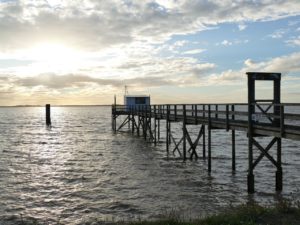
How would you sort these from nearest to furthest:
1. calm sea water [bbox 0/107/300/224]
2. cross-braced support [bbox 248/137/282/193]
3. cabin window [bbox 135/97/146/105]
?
calm sea water [bbox 0/107/300/224]
cross-braced support [bbox 248/137/282/193]
cabin window [bbox 135/97/146/105]

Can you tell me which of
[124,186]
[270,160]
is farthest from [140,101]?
[270,160]

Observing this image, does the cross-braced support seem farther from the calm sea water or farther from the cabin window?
the cabin window

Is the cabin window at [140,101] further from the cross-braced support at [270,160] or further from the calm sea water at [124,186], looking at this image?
the cross-braced support at [270,160]

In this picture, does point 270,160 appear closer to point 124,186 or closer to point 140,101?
point 124,186

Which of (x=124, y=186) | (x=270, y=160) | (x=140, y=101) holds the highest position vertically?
(x=140, y=101)

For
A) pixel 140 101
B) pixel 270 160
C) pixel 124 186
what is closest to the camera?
pixel 270 160

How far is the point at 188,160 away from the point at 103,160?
5613 millimetres

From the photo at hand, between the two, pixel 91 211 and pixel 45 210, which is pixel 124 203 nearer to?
pixel 91 211

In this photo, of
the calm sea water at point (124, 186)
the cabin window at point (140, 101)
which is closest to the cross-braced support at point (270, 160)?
the calm sea water at point (124, 186)

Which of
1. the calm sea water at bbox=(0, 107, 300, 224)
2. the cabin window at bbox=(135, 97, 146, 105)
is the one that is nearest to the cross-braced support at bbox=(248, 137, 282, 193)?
the calm sea water at bbox=(0, 107, 300, 224)

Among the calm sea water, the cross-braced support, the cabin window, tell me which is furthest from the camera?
the cabin window

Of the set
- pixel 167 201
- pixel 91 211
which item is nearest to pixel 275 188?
pixel 167 201

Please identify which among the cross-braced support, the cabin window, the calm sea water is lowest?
the calm sea water

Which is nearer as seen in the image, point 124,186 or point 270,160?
point 270,160
